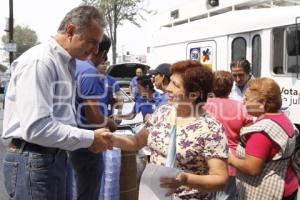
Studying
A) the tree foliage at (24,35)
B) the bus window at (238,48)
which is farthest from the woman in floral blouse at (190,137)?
the tree foliage at (24,35)

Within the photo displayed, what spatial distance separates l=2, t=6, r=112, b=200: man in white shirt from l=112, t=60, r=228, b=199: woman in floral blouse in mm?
408

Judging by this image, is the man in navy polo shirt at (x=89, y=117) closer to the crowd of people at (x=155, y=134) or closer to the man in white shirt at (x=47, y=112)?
the crowd of people at (x=155, y=134)

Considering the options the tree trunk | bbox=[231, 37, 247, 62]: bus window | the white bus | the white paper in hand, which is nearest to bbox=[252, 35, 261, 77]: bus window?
the white bus

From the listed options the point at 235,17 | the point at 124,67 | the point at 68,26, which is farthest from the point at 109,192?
the point at 124,67

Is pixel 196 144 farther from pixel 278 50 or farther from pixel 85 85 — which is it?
pixel 278 50

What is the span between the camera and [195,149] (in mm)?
2508

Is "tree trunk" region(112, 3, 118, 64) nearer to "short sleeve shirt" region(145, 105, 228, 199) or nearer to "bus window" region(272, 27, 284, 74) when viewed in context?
"bus window" region(272, 27, 284, 74)

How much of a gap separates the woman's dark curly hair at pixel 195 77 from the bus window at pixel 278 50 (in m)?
5.10

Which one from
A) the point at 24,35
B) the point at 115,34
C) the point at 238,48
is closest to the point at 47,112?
the point at 238,48

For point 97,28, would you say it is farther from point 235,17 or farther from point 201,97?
point 235,17

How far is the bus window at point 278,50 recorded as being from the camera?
7480mm

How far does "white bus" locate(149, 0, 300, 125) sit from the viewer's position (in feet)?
23.4

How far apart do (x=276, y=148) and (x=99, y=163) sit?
1.63m

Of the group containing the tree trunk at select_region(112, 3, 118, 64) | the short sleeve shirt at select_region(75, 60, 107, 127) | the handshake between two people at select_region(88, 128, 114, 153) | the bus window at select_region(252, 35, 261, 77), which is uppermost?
the tree trunk at select_region(112, 3, 118, 64)
